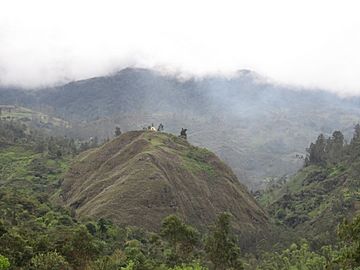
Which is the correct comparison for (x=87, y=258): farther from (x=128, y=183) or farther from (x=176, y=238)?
(x=128, y=183)

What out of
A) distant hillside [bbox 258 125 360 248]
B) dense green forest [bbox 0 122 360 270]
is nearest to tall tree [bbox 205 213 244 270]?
dense green forest [bbox 0 122 360 270]

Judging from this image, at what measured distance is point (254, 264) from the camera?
95312mm

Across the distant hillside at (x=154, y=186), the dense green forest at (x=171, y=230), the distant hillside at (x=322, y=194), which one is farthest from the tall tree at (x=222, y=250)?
the distant hillside at (x=322, y=194)

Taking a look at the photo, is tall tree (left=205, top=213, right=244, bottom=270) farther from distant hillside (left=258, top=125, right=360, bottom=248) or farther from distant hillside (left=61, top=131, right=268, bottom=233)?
distant hillside (left=258, top=125, right=360, bottom=248)

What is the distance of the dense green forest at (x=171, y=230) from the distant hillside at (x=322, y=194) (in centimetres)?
33

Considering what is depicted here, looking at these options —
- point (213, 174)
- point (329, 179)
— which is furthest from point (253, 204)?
point (329, 179)

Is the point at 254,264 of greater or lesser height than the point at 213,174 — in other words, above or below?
below

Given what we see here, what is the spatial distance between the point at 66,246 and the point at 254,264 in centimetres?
4634

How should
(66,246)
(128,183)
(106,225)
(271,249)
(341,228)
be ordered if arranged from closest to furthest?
1. (341,228)
2. (66,246)
3. (106,225)
4. (271,249)
5. (128,183)

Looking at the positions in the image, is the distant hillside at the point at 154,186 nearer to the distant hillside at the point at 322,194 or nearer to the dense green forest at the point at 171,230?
the dense green forest at the point at 171,230

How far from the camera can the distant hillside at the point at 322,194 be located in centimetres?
12238

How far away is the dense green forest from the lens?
2141 inches

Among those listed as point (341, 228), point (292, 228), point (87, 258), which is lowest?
point (292, 228)

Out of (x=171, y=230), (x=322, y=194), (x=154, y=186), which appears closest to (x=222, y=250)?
(x=171, y=230)
